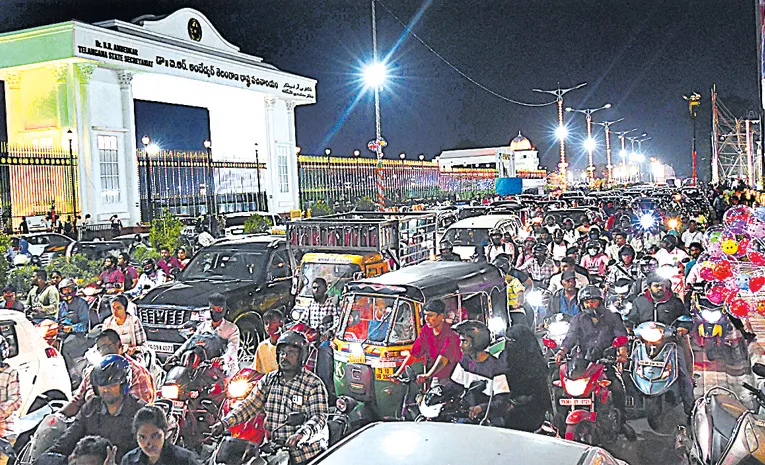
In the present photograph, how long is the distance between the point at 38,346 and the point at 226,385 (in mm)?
2012

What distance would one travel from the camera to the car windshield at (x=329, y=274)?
11.6 meters

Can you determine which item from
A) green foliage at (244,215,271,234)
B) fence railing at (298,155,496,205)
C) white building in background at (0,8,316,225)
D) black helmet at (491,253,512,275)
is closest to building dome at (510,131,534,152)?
fence railing at (298,155,496,205)

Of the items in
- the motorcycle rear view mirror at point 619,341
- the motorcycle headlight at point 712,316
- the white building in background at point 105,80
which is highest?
the white building in background at point 105,80

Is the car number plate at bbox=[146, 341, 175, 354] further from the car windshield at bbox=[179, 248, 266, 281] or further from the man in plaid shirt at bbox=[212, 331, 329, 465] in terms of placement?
the man in plaid shirt at bbox=[212, 331, 329, 465]

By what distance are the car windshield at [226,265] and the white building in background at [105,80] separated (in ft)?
68.3

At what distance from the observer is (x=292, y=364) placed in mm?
5664

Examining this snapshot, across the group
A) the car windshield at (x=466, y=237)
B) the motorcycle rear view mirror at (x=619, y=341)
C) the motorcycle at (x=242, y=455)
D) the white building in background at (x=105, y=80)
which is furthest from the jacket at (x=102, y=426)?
the white building in background at (x=105, y=80)

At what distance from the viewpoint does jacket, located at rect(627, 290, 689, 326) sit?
324 inches

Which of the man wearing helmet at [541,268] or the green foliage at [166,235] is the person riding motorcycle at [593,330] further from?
the green foliage at [166,235]

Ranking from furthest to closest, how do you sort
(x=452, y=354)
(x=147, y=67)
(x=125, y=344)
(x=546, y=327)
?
(x=147, y=67) → (x=546, y=327) → (x=125, y=344) → (x=452, y=354)

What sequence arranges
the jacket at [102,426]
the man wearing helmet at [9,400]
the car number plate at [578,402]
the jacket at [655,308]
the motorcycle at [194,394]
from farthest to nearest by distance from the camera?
the jacket at [655,308] < the car number plate at [578,402] < the motorcycle at [194,394] < the man wearing helmet at [9,400] < the jacket at [102,426]

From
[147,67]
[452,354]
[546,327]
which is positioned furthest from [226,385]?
[147,67]

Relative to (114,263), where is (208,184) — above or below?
above

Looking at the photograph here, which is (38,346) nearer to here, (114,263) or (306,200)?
(114,263)
